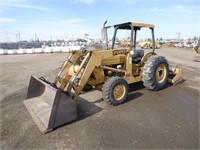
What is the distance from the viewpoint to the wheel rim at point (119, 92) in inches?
196

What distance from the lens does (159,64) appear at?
241 inches

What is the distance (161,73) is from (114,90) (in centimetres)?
237

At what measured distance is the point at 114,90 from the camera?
16.2ft

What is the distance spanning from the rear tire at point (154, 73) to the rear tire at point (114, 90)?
106 centimetres

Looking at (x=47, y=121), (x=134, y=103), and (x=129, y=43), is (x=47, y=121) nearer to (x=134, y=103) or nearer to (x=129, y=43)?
(x=134, y=103)

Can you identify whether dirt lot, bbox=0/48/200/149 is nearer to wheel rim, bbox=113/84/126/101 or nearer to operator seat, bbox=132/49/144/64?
wheel rim, bbox=113/84/126/101

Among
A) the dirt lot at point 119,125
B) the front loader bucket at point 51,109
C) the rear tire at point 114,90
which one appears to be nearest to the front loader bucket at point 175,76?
the dirt lot at point 119,125

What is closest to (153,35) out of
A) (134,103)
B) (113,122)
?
(134,103)

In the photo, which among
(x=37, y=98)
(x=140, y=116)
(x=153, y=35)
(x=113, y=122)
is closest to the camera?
(x=113, y=122)

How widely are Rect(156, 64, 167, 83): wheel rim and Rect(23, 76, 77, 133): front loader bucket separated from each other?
3.47m

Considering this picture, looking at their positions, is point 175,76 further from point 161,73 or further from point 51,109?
point 51,109

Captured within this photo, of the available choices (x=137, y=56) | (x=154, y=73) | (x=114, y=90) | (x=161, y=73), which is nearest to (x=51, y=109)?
(x=114, y=90)

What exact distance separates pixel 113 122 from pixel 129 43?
312 centimetres

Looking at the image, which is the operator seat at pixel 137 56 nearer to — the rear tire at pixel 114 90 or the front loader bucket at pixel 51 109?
the rear tire at pixel 114 90
